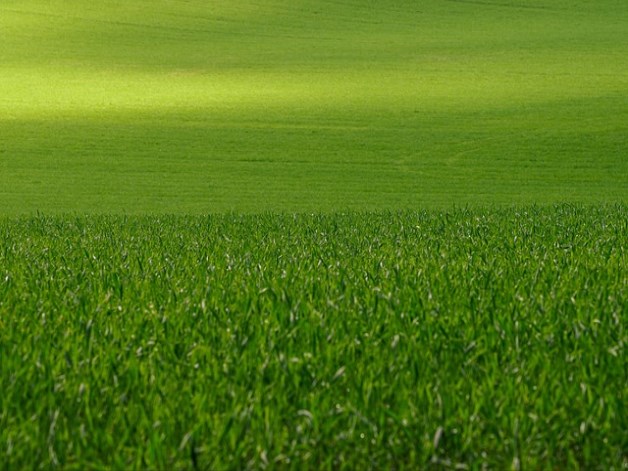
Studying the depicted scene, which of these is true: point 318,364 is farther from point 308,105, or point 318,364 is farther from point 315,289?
point 308,105

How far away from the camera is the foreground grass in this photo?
3854mm

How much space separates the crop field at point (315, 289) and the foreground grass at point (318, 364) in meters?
0.02

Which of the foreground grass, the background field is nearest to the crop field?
the foreground grass

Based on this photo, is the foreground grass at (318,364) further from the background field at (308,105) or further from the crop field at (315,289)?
the background field at (308,105)

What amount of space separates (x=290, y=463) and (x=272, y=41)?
52.1m

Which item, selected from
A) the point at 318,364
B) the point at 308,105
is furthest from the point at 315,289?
the point at 308,105

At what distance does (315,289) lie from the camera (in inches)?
273

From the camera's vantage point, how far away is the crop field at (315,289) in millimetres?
3949

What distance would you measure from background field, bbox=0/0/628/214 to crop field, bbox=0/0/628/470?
0.57 feet

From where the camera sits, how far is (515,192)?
89.7 feet

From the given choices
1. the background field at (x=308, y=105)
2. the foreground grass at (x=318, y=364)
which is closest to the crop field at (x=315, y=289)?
the foreground grass at (x=318, y=364)

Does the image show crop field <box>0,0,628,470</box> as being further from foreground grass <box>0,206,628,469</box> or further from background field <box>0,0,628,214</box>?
background field <box>0,0,628,214</box>

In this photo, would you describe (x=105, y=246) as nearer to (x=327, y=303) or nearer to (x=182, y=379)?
(x=327, y=303)

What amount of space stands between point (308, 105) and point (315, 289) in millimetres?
32289
